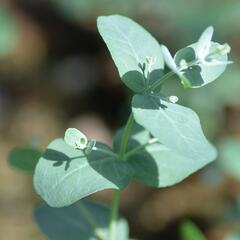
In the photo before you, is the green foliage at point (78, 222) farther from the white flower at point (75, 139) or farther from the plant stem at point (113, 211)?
the white flower at point (75, 139)

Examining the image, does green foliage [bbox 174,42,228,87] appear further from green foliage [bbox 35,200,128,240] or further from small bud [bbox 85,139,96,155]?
green foliage [bbox 35,200,128,240]

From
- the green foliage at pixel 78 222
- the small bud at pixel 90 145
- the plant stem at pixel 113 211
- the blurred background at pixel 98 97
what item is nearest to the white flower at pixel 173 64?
the small bud at pixel 90 145

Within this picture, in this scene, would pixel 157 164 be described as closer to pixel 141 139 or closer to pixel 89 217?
pixel 141 139

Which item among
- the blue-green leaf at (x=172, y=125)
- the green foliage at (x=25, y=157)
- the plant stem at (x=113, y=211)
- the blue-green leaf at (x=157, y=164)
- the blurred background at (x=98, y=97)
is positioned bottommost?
the blurred background at (x=98, y=97)

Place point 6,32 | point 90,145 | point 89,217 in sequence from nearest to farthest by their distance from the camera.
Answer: point 90,145
point 89,217
point 6,32

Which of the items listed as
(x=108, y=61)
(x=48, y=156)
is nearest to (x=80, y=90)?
(x=108, y=61)

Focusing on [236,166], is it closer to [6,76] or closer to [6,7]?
[6,76]

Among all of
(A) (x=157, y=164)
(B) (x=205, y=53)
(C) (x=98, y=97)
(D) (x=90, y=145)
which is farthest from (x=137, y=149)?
(C) (x=98, y=97)
